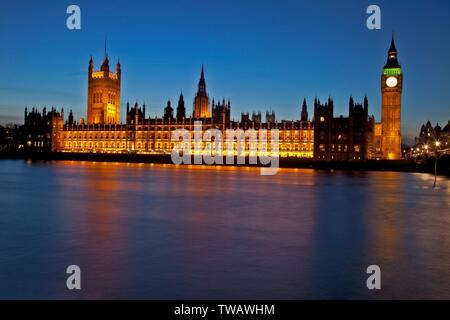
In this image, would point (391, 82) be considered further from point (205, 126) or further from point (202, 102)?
point (202, 102)

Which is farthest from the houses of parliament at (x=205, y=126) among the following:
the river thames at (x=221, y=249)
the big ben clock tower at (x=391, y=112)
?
the river thames at (x=221, y=249)

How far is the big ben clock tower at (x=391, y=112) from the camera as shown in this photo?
81562 millimetres

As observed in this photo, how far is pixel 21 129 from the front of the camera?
391 ft

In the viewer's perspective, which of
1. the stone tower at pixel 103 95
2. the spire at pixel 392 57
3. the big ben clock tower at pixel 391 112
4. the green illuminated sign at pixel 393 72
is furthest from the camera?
the stone tower at pixel 103 95

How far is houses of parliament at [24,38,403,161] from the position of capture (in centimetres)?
7588

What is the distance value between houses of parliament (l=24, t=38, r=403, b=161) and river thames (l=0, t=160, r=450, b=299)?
58.5m

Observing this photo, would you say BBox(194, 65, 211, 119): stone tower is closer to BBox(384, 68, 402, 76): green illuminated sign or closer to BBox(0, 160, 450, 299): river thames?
BBox(384, 68, 402, 76): green illuminated sign

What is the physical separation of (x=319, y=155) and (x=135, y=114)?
4349 centimetres

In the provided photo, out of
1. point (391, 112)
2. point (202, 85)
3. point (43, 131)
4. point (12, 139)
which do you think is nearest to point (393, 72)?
point (391, 112)

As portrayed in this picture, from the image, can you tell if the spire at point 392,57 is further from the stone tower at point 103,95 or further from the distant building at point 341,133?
the stone tower at point 103,95

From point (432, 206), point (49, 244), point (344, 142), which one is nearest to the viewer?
point (49, 244)

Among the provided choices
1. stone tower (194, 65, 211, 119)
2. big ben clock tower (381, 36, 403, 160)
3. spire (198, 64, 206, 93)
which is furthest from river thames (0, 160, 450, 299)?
spire (198, 64, 206, 93)

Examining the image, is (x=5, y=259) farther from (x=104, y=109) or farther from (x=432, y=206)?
(x=104, y=109)
